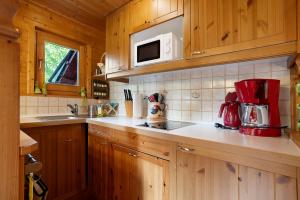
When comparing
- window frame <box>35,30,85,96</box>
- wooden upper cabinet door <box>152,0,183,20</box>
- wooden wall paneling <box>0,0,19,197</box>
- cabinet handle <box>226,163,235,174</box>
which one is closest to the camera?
wooden wall paneling <box>0,0,19,197</box>

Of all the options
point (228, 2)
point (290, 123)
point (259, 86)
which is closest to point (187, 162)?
point (259, 86)

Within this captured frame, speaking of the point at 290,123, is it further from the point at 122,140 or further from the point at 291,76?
the point at 122,140

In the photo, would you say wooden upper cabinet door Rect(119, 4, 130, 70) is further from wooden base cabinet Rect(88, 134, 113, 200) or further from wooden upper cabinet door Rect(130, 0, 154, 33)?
wooden base cabinet Rect(88, 134, 113, 200)

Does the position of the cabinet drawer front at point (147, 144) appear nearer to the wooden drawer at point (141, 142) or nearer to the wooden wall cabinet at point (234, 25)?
the wooden drawer at point (141, 142)

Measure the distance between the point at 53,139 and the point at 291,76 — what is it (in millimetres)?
1948

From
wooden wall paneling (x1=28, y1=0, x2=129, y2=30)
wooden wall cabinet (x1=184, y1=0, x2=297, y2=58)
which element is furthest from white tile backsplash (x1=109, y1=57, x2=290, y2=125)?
wooden wall paneling (x1=28, y1=0, x2=129, y2=30)

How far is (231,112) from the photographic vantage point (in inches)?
47.5

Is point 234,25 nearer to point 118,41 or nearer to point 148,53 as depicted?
point 148,53

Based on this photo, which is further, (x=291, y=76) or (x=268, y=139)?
(x=291, y=76)

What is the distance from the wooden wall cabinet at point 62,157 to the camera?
59.3 inches

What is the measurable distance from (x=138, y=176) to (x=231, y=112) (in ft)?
2.75

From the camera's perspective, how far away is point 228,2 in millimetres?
1077

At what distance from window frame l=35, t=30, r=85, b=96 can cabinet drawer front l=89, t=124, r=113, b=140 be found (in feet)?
2.30

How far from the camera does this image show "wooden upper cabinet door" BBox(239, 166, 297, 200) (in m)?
0.68
